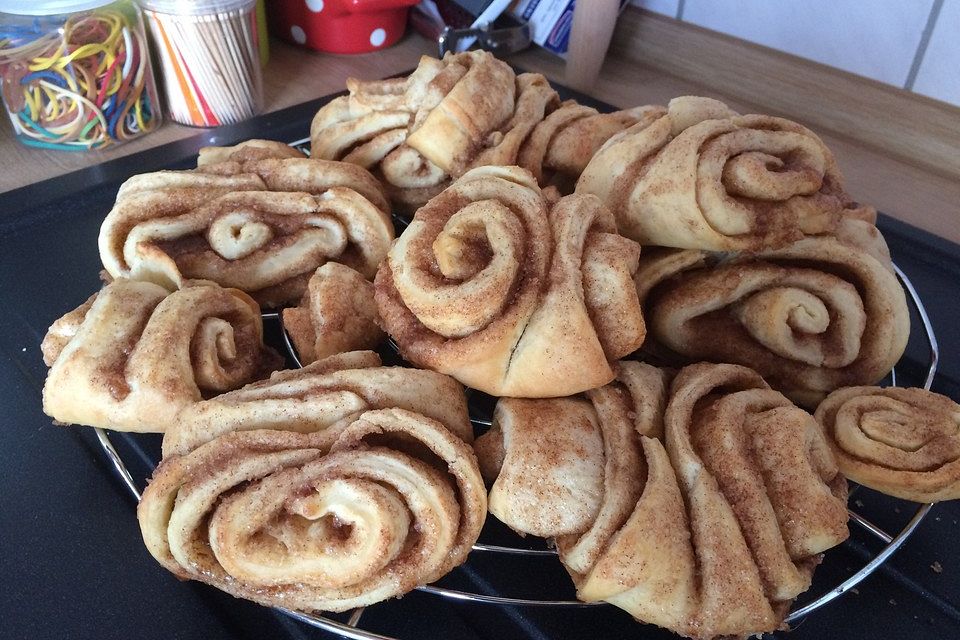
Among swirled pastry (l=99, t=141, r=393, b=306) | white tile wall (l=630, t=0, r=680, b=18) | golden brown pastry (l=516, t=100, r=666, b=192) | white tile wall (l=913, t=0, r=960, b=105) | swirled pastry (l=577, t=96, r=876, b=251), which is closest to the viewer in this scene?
swirled pastry (l=577, t=96, r=876, b=251)

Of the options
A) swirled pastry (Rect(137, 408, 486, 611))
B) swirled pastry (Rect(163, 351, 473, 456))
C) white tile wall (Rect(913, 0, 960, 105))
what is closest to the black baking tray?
swirled pastry (Rect(137, 408, 486, 611))

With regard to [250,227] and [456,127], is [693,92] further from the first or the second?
[250,227]

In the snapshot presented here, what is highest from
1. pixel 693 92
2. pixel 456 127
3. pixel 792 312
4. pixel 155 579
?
pixel 456 127

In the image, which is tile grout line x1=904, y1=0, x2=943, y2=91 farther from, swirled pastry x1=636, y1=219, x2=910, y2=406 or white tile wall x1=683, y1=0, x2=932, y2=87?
swirled pastry x1=636, y1=219, x2=910, y2=406

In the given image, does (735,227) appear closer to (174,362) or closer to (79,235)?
(174,362)

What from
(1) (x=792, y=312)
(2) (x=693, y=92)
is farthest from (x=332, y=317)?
(2) (x=693, y=92)

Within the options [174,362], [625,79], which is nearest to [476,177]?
[174,362]
